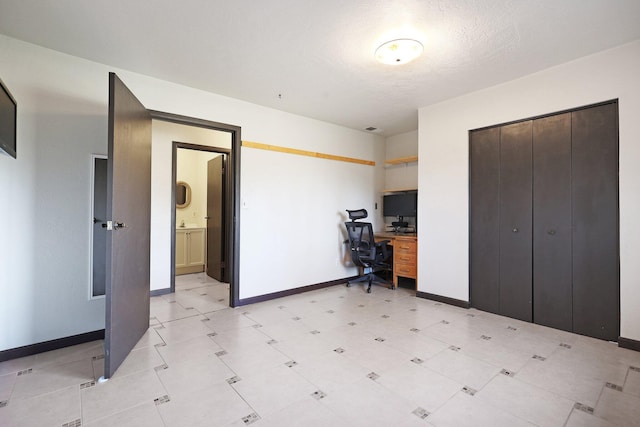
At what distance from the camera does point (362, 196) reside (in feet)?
18.3

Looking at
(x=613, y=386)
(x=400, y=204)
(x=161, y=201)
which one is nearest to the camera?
(x=613, y=386)

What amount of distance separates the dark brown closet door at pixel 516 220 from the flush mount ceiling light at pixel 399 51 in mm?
1714

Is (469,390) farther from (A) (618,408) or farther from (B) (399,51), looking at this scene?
(B) (399,51)

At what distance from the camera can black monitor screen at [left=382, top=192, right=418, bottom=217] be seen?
5262mm

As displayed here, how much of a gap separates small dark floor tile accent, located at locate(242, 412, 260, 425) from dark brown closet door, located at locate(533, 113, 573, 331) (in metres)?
3.19

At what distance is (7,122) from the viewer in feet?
7.59

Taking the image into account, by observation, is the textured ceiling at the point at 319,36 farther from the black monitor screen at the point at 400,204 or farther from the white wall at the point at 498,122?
the black monitor screen at the point at 400,204

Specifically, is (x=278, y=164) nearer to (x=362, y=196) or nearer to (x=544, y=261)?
(x=362, y=196)

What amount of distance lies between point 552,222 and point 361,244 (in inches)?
96.4

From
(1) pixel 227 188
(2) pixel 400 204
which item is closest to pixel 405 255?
(2) pixel 400 204

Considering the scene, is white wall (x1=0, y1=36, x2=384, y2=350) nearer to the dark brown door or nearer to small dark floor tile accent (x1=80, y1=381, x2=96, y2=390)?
small dark floor tile accent (x1=80, y1=381, x2=96, y2=390)

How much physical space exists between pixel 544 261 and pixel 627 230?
76 centimetres

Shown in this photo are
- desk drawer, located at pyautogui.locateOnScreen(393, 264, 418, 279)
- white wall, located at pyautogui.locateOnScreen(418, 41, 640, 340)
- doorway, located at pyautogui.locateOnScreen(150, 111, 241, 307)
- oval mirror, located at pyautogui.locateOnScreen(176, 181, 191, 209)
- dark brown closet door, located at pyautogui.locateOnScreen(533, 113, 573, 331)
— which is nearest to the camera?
white wall, located at pyautogui.locateOnScreen(418, 41, 640, 340)

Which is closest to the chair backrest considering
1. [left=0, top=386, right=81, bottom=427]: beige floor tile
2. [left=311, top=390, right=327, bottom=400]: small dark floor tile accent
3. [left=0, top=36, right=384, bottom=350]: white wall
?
[left=0, top=36, right=384, bottom=350]: white wall
